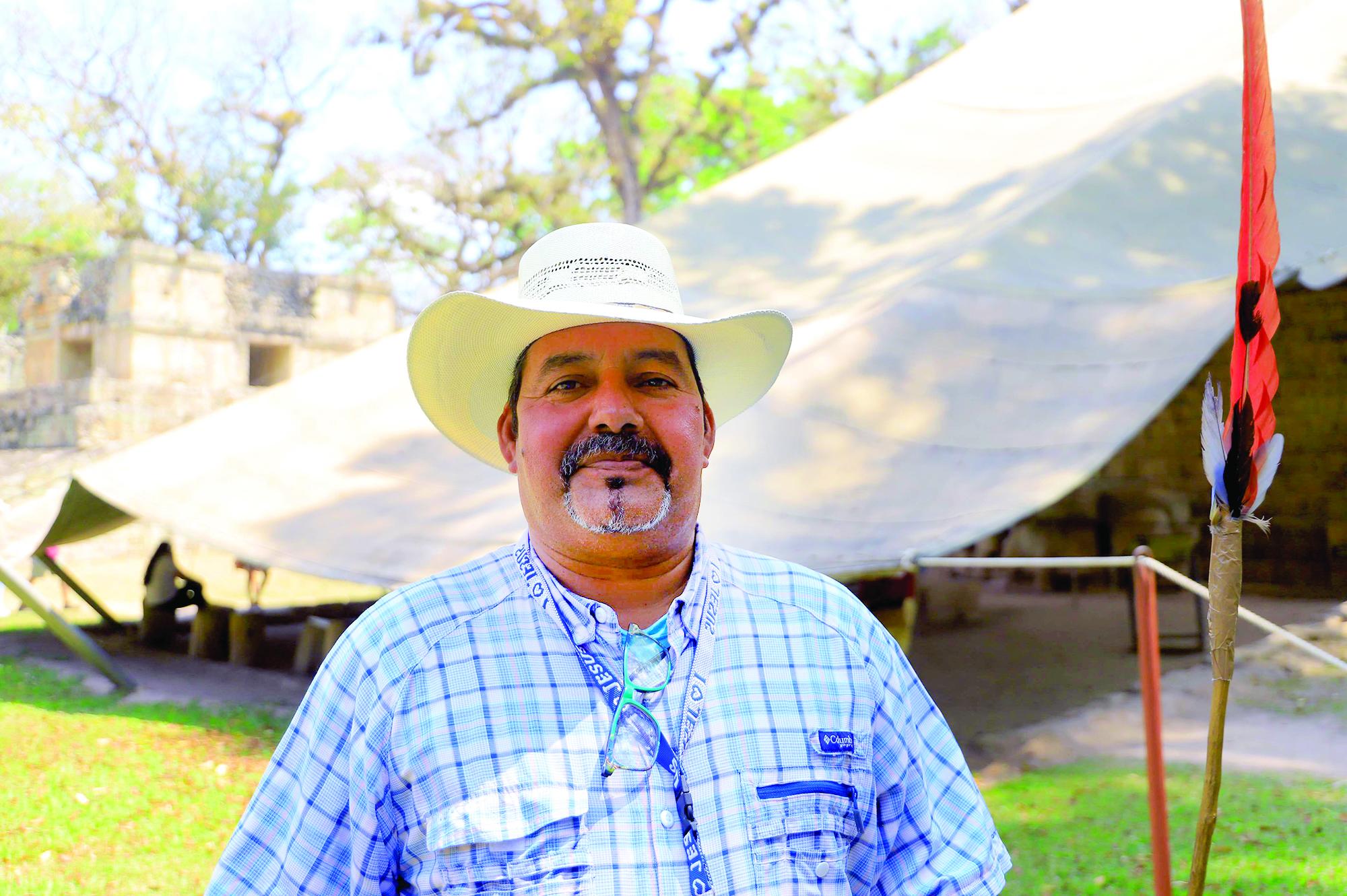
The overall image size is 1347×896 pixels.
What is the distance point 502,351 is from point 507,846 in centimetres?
65

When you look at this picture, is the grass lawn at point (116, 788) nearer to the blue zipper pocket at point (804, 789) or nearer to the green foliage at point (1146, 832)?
the green foliage at point (1146, 832)

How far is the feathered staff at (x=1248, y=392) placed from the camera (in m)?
1.12

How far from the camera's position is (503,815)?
1.20m

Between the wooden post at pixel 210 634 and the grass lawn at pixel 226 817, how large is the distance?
5.31 ft

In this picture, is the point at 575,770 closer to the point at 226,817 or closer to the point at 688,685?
the point at 688,685

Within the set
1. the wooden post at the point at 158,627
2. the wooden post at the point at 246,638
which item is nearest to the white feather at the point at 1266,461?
the wooden post at the point at 246,638

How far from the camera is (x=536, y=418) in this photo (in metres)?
1.43

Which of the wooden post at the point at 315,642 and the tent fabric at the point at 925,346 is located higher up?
the tent fabric at the point at 925,346

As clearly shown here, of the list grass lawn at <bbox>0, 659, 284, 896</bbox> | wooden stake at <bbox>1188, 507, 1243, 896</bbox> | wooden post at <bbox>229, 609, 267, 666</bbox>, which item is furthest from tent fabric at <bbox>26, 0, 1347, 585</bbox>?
wooden stake at <bbox>1188, 507, 1243, 896</bbox>

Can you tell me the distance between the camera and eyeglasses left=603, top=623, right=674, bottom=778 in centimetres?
125

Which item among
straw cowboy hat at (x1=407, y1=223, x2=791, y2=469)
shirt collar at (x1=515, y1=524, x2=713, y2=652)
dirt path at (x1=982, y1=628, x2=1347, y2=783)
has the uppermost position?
straw cowboy hat at (x1=407, y1=223, x2=791, y2=469)

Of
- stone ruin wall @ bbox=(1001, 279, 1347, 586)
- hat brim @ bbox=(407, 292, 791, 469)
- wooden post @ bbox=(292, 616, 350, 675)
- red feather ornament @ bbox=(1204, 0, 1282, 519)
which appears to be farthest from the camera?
stone ruin wall @ bbox=(1001, 279, 1347, 586)

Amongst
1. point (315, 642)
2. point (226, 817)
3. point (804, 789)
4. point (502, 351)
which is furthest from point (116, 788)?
point (804, 789)

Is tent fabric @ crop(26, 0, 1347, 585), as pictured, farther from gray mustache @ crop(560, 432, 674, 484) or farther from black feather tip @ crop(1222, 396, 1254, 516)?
black feather tip @ crop(1222, 396, 1254, 516)
